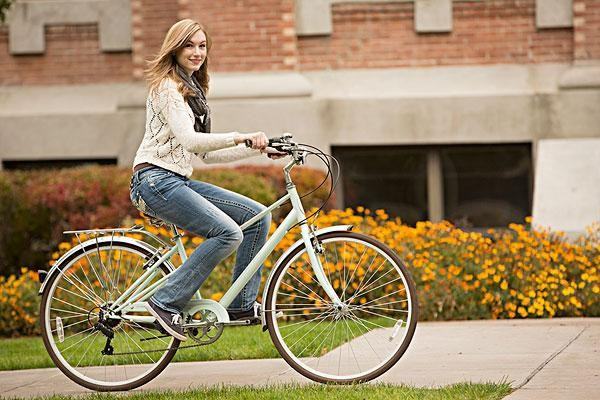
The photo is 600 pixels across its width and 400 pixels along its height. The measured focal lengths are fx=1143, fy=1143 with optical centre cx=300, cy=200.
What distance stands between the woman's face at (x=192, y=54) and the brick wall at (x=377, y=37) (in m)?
6.56

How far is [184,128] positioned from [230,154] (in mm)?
407

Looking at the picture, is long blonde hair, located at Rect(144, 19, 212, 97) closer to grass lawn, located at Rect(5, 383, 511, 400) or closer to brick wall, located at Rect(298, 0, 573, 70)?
grass lawn, located at Rect(5, 383, 511, 400)

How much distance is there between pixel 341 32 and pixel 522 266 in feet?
16.1

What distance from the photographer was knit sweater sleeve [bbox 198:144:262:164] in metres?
5.88

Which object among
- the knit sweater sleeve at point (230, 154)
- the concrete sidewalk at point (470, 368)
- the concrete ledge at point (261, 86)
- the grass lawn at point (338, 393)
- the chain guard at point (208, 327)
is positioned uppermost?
the knit sweater sleeve at point (230, 154)

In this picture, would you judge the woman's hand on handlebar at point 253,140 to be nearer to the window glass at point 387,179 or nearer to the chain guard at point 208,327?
the chain guard at point 208,327

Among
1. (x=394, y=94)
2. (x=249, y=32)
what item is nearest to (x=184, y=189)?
(x=249, y=32)

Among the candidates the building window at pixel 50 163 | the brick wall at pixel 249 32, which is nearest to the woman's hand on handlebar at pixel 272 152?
the brick wall at pixel 249 32

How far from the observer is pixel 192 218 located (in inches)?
226

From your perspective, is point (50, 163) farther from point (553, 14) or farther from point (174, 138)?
point (174, 138)

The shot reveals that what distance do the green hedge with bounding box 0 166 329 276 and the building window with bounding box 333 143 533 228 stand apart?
157 centimetres

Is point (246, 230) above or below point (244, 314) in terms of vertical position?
above

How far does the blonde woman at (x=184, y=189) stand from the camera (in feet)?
18.7

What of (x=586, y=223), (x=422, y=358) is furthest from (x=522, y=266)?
(x=422, y=358)
